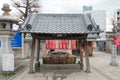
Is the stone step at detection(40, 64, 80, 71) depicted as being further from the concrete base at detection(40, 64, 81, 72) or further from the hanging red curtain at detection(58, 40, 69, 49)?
the hanging red curtain at detection(58, 40, 69, 49)

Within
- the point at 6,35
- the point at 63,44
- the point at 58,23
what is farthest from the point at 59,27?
the point at 63,44

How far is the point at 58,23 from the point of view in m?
13.9

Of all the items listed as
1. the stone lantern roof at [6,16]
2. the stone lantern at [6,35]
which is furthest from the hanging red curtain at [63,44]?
the stone lantern roof at [6,16]

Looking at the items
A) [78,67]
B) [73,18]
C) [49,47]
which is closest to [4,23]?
[73,18]

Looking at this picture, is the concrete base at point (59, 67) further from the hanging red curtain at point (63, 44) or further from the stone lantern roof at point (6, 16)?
the hanging red curtain at point (63, 44)

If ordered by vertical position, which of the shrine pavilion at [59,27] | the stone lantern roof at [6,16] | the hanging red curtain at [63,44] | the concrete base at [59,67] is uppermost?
the stone lantern roof at [6,16]

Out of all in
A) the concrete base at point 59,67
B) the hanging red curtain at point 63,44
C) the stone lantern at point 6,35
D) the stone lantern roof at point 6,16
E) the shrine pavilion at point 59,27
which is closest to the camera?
the shrine pavilion at point 59,27

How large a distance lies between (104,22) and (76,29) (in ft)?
187

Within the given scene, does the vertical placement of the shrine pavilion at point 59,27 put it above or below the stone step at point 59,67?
above

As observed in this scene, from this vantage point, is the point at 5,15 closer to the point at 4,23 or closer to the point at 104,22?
the point at 4,23

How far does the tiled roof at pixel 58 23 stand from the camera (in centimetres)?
1256

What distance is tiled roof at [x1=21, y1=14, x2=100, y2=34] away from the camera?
12.6 m

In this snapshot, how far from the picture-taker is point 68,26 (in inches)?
527

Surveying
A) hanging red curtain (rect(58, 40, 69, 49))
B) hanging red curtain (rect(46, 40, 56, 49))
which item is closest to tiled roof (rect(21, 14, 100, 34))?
hanging red curtain (rect(46, 40, 56, 49))
